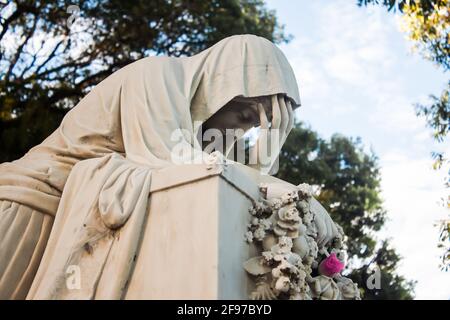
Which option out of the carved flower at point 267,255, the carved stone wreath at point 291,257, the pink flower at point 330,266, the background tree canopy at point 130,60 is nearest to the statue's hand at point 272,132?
the carved stone wreath at point 291,257

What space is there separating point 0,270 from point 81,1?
946cm

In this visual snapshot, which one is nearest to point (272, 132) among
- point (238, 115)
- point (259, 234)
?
point (238, 115)

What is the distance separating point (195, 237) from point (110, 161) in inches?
35.6

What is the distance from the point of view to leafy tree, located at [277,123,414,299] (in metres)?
13.5

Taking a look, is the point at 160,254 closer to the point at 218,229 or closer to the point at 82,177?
the point at 218,229

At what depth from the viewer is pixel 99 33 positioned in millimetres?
12180

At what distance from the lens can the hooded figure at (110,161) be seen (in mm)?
3301

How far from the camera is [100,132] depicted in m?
4.10

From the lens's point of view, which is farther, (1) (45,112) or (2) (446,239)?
(1) (45,112)

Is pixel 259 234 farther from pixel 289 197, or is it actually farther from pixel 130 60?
pixel 130 60

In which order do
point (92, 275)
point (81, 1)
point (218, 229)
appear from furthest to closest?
point (81, 1) < point (92, 275) < point (218, 229)

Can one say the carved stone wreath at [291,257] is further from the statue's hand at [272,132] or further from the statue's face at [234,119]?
the statue's face at [234,119]

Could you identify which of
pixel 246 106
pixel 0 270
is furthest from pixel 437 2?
pixel 0 270

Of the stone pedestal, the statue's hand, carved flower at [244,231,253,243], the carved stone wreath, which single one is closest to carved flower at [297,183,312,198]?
the carved stone wreath
